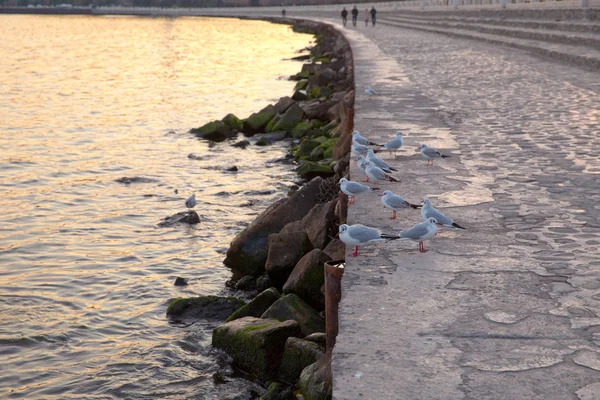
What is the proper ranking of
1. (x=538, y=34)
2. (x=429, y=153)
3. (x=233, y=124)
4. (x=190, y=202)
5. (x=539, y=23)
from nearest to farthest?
(x=429, y=153)
(x=190, y=202)
(x=233, y=124)
(x=538, y=34)
(x=539, y=23)

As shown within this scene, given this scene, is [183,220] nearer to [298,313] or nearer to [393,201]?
[298,313]

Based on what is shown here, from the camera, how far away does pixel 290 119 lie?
1739cm

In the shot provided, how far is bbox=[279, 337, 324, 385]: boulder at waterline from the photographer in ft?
18.3

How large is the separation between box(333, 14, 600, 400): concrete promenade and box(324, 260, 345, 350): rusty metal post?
2.7 inches

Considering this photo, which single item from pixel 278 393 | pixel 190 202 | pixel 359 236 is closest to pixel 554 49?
pixel 190 202

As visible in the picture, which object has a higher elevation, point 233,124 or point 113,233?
point 233,124

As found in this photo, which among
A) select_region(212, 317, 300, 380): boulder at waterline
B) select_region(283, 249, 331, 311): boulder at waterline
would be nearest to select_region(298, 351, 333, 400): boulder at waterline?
select_region(212, 317, 300, 380): boulder at waterline

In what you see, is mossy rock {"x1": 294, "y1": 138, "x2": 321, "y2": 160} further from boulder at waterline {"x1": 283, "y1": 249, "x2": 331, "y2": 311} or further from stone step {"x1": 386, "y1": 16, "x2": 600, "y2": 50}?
boulder at waterline {"x1": 283, "y1": 249, "x2": 331, "y2": 311}

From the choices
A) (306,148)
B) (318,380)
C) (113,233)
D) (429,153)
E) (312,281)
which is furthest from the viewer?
(306,148)

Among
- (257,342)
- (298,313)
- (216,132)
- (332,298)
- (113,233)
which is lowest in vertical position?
(113,233)

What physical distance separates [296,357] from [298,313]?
63cm

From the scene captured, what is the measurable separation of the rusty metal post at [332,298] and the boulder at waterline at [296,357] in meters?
0.58

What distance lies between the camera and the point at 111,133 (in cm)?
1930

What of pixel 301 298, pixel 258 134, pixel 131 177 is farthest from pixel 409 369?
pixel 258 134
